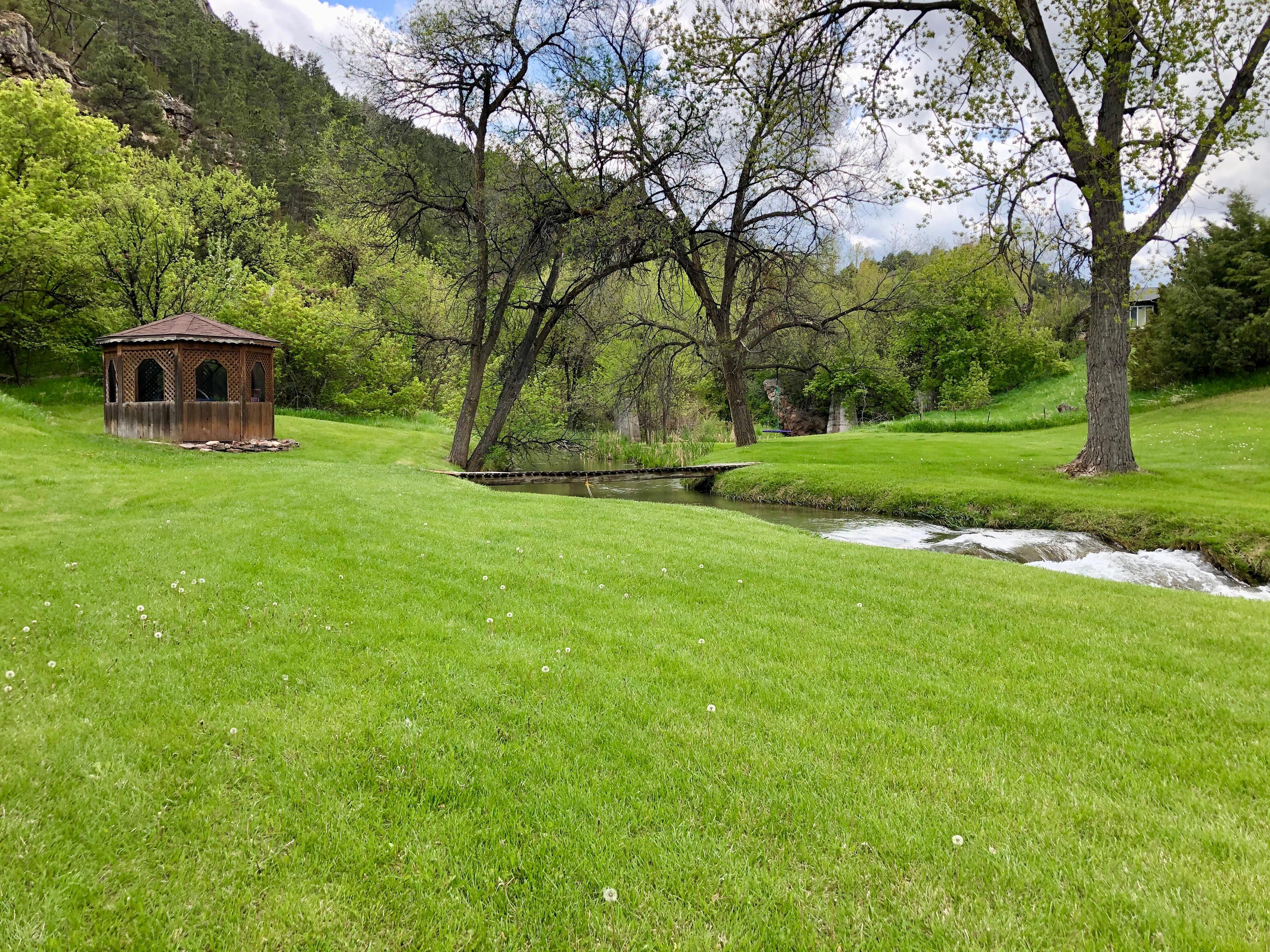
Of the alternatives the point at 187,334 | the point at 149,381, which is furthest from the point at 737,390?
the point at 149,381

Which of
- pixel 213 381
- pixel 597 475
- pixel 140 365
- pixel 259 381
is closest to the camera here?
pixel 140 365

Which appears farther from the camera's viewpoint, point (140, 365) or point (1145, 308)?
point (1145, 308)

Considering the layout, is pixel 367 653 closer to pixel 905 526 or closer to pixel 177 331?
pixel 905 526

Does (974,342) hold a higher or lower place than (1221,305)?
higher

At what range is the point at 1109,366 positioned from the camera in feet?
48.1

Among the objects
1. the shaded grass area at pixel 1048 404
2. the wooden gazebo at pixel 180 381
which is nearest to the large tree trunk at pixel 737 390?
the shaded grass area at pixel 1048 404

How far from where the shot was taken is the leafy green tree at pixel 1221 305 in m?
25.4

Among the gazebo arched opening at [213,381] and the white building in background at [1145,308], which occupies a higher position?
the white building in background at [1145,308]

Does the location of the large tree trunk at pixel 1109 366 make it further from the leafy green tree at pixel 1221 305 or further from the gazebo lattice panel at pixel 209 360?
the gazebo lattice panel at pixel 209 360

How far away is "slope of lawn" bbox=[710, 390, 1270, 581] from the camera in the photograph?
1167cm

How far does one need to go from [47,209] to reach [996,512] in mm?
36671

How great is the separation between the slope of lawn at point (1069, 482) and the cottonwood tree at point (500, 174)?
8.69 metres

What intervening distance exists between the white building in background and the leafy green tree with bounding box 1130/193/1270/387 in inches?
67.2

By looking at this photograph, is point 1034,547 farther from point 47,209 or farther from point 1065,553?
point 47,209
